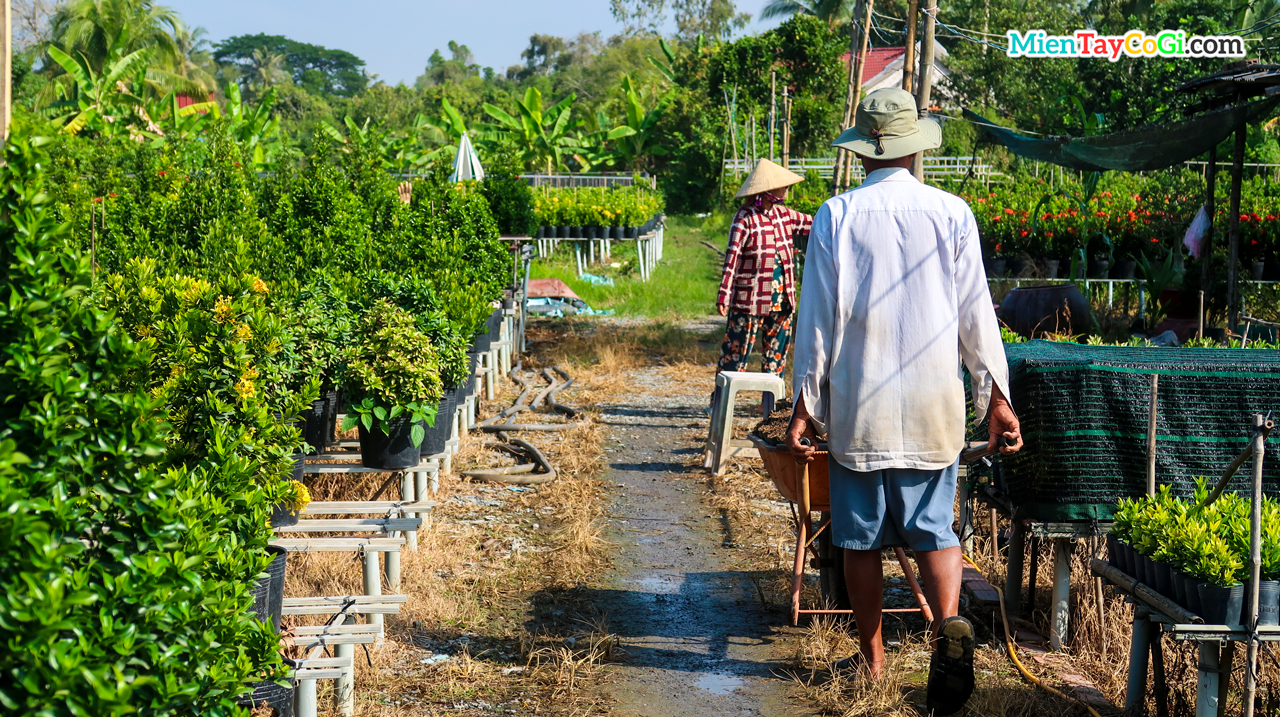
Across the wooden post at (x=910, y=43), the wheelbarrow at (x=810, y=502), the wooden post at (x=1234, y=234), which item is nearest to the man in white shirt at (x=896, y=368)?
the wheelbarrow at (x=810, y=502)

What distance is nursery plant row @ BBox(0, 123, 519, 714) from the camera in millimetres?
1986

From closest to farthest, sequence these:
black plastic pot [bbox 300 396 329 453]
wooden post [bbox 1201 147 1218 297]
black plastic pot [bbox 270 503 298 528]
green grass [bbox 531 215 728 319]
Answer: black plastic pot [bbox 270 503 298 528] < black plastic pot [bbox 300 396 329 453] < wooden post [bbox 1201 147 1218 297] < green grass [bbox 531 215 728 319]

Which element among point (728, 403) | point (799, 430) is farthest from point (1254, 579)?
point (728, 403)

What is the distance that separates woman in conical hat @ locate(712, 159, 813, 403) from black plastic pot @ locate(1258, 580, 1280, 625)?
13.6 ft

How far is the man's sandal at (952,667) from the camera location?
11.0 ft

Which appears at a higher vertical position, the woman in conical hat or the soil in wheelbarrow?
the woman in conical hat

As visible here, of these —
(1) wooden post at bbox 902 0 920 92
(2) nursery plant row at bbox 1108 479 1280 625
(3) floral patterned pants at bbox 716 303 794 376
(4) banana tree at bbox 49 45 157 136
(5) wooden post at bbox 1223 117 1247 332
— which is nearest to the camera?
(2) nursery plant row at bbox 1108 479 1280 625

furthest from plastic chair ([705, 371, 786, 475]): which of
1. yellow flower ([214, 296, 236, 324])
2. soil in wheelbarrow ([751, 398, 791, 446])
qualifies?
yellow flower ([214, 296, 236, 324])

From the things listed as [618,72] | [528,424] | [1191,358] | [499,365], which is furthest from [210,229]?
[618,72]

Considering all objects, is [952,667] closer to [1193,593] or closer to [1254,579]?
[1193,593]

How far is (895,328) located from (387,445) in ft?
8.49

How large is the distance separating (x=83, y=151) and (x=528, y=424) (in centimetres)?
791

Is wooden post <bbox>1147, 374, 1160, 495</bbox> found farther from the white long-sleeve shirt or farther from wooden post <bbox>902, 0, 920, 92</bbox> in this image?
wooden post <bbox>902, 0, 920, 92</bbox>

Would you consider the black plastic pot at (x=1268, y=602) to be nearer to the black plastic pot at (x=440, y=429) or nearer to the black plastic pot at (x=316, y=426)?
the black plastic pot at (x=440, y=429)
